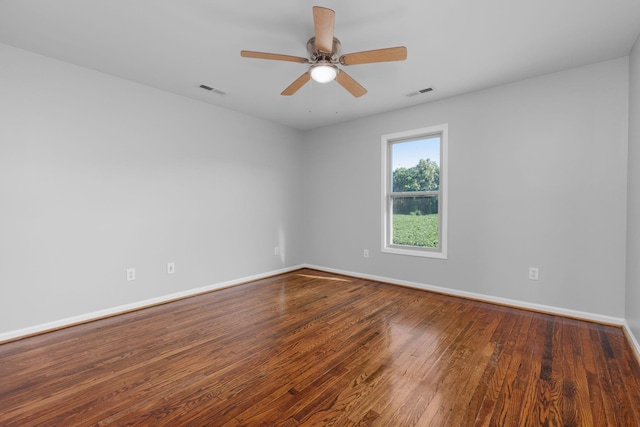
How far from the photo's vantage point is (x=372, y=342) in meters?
2.35

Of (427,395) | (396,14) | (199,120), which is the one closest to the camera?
(427,395)

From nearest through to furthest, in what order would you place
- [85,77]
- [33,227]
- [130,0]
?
[130,0]
[33,227]
[85,77]

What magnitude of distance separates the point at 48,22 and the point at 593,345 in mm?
4924

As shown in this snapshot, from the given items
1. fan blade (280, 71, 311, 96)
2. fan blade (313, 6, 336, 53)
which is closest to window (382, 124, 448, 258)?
fan blade (280, 71, 311, 96)

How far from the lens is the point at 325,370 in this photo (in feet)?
6.41

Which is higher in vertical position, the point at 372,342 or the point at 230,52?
the point at 230,52

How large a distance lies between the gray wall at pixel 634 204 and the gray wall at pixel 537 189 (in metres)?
0.15

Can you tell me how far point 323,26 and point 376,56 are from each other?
49 cm

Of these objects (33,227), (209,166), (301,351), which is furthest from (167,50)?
(301,351)

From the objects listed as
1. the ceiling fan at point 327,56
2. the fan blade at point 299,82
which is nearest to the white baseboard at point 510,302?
the ceiling fan at point 327,56

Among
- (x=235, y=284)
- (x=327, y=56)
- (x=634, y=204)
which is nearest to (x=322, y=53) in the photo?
(x=327, y=56)

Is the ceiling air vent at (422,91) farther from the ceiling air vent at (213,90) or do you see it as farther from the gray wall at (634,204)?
the ceiling air vent at (213,90)

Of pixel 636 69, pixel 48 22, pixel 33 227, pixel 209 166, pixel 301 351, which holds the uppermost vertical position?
pixel 48 22

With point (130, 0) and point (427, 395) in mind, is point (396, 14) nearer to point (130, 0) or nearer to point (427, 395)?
point (130, 0)
